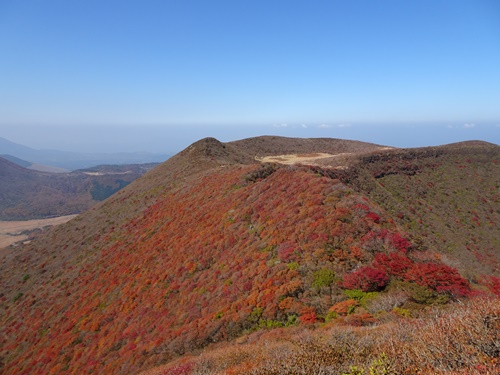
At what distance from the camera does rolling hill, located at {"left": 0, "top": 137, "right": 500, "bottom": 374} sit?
285 inches

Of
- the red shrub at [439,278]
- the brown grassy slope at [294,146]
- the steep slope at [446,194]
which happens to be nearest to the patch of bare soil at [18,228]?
the brown grassy slope at [294,146]

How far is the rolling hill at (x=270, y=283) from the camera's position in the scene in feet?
23.7

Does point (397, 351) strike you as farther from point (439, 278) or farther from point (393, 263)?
point (439, 278)

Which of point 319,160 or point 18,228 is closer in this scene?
point 319,160

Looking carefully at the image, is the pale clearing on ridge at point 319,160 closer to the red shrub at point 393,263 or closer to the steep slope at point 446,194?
the steep slope at point 446,194

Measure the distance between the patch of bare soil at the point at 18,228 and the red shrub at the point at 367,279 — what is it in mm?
131617

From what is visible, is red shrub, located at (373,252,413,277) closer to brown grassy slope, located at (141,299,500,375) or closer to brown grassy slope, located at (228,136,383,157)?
brown grassy slope, located at (141,299,500,375)

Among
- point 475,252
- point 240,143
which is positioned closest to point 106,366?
point 475,252

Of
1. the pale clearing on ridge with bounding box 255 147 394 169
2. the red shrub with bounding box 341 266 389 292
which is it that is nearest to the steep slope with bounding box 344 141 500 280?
the pale clearing on ridge with bounding box 255 147 394 169

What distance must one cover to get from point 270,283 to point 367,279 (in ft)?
14.7

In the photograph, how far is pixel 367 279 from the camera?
40.0ft

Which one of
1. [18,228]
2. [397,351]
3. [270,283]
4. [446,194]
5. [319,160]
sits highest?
[319,160]

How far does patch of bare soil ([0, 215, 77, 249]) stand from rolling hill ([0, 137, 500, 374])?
95.5m

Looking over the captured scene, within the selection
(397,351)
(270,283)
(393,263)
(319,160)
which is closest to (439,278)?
(393,263)
